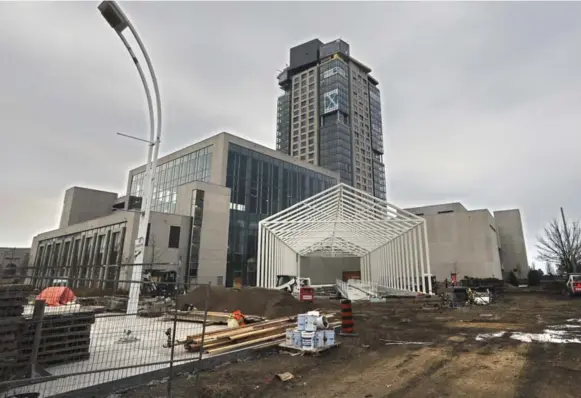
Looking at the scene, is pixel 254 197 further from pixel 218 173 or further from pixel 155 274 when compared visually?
pixel 155 274

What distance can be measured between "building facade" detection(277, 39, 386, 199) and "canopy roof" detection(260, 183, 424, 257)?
230 feet

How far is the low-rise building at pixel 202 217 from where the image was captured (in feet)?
131

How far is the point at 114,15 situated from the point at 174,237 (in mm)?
33467

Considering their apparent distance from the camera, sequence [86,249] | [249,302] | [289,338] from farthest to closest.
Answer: [86,249] → [249,302] → [289,338]

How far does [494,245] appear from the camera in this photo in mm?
60750

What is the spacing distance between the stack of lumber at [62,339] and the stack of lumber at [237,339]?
216cm

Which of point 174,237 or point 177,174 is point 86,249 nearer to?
point 177,174

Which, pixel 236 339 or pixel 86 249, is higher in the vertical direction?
pixel 86 249

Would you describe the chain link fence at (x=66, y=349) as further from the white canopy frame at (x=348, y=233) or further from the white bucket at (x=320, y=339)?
the white canopy frame at (x=348, y=233)

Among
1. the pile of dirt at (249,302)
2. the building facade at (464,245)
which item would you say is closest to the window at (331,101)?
the building facade at (464,245)

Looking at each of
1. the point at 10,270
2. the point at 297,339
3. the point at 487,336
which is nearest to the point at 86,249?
the point at 297,339

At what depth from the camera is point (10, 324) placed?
17.0ft

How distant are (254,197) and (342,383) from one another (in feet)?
140

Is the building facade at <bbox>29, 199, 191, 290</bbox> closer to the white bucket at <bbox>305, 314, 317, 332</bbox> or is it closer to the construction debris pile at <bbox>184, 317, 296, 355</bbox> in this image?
the construction debris pile at <bbox>184, 317, 296, 355</bbox>
